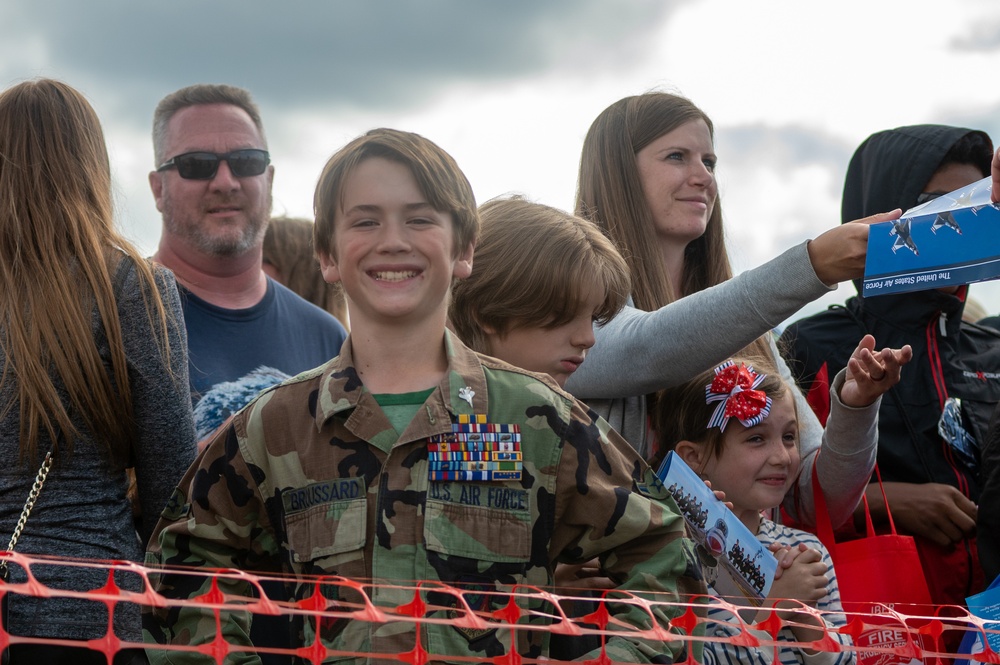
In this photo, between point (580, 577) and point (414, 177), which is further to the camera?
point (580, 577)

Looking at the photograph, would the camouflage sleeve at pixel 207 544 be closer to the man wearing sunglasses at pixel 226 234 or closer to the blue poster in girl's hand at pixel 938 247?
the man wearing sunglasses at pixel 226 234

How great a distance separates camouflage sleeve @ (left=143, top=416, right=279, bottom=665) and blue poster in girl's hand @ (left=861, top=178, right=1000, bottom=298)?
1.83 m

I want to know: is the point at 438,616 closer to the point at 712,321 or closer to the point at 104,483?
the point at 104,483

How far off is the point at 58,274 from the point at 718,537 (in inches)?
80.3

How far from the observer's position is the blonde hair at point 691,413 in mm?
3893

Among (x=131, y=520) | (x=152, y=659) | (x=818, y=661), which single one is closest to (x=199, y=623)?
(x=152, y=659)

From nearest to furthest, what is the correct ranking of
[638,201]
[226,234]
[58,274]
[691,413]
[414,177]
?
[414,177] → [58,274] → [691,413] → [638,201] → [226,234]

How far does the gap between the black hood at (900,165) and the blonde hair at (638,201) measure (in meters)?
0.76

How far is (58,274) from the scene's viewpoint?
126 inches

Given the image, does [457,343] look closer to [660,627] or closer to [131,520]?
[660,627]

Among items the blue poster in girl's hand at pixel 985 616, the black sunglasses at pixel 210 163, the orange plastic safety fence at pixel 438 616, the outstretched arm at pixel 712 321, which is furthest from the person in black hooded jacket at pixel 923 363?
the black sunglasses at pixel 210 163

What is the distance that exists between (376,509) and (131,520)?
1.00 meters

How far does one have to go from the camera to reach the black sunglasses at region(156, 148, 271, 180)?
4809mm

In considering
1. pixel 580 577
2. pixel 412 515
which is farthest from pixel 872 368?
pixel 412 515
